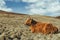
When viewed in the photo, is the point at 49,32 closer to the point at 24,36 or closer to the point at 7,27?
the point at 24,36

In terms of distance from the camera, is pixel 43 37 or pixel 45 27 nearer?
pixel 43 37

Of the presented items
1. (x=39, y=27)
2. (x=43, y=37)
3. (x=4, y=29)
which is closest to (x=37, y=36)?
(x=43, y=37)

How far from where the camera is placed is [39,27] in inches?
837

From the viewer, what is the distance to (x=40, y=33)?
2039cm

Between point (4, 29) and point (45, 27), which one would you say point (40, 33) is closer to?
point (45, 27)

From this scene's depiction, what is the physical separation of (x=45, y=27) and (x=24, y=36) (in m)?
2.79

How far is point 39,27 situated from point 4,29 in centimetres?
389

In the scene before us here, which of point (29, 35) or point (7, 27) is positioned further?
point (7, 27)

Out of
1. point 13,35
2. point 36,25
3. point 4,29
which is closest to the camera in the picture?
point 13,35

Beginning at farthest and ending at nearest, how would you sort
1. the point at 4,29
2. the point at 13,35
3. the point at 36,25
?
1. the point at 36,25
2. the point at 4,29
3. the point at 13,35

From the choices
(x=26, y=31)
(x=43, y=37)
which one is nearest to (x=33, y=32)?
(x=26, y=31)

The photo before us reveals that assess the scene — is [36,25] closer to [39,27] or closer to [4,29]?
[39,27]

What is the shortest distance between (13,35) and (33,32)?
277 cm

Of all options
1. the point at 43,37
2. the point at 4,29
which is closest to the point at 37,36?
the point at 43,37
